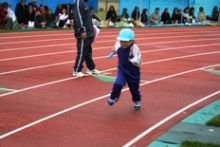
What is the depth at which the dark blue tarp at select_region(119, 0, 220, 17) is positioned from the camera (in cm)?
3031

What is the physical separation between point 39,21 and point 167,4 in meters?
11.1

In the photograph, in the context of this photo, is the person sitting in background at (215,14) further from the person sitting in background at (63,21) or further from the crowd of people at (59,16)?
the person sitting in background at (63,21)

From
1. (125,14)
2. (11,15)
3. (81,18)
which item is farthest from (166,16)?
(81,18)

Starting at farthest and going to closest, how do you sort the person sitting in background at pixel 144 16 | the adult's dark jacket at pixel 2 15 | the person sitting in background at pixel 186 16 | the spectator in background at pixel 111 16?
the person sitting in background at pixel 186 16
the person sitting in background at pixel 144 16
the spectator in background at pixel 111 16
the adult's dark jacket at pixel 2 15

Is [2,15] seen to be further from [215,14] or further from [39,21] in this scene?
[215,14]

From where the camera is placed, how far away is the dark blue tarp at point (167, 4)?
30308 mm

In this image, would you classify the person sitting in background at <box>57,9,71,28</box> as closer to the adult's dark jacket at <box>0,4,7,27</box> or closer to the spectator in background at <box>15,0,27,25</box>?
the spectator in background at <box>15,0,27,25</box>

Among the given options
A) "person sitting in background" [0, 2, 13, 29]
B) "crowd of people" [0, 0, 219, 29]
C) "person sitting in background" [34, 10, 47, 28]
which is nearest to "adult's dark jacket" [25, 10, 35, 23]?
"crowd of people" [0, 0, 219, 29]

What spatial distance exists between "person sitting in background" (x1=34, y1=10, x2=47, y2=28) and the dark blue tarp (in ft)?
23.9

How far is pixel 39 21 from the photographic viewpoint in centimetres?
2406

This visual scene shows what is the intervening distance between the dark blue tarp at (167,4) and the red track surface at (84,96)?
46.5ft

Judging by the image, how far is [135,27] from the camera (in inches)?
1103

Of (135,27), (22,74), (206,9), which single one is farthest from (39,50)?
(206,9)

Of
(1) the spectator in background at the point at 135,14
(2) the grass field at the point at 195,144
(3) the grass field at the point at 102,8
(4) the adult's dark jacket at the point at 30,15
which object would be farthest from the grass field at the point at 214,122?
(3) the grass field at the point at 102,8
